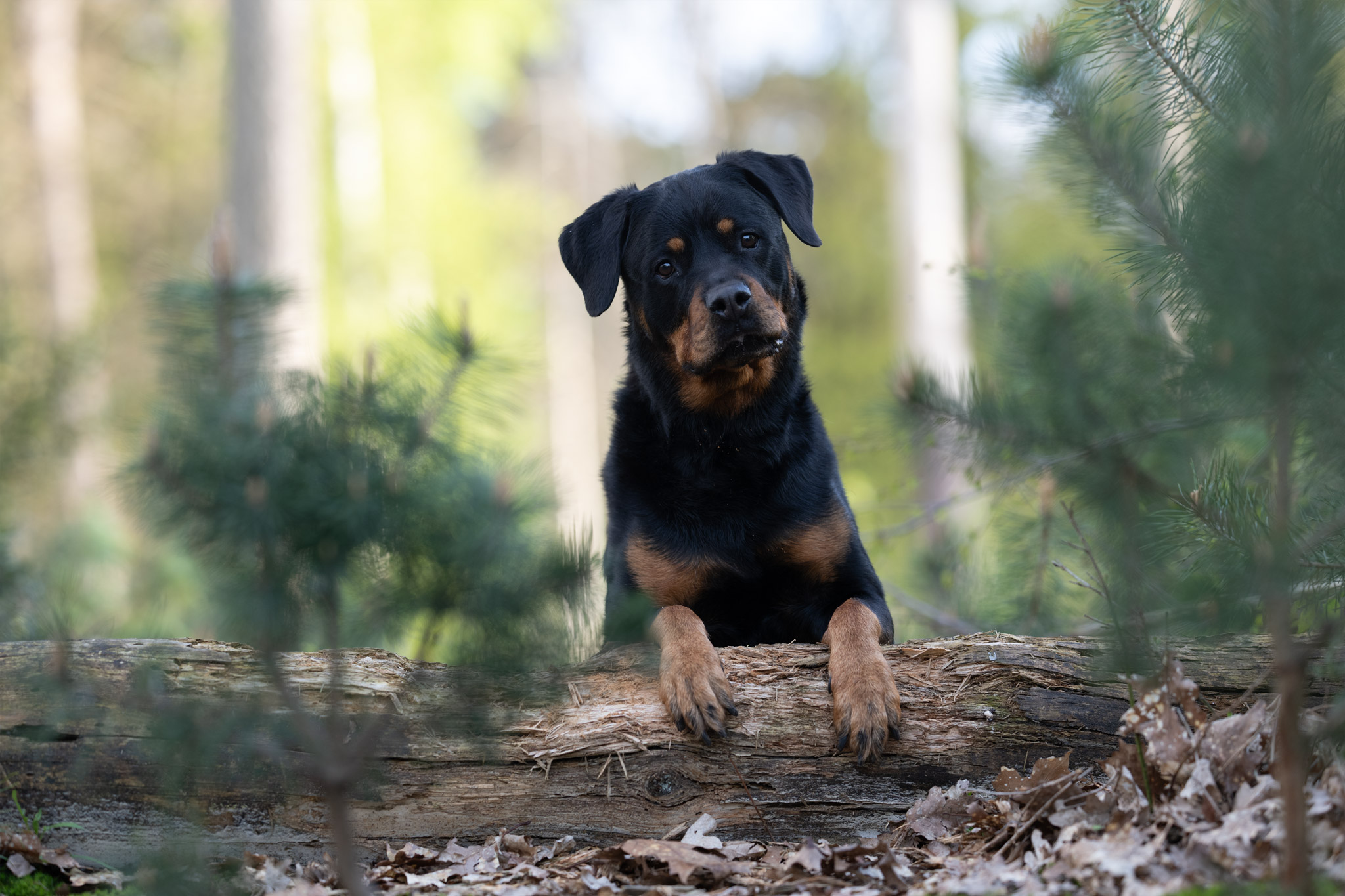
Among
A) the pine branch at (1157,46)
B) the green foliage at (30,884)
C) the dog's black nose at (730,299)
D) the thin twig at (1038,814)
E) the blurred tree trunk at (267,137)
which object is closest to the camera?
the thin twig at (1038,814)

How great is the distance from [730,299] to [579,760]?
1.59 metres

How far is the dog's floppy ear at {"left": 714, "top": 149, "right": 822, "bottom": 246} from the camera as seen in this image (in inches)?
150

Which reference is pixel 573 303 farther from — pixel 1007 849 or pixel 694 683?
pixel 1007 849

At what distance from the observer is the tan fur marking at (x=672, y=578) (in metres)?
3.40

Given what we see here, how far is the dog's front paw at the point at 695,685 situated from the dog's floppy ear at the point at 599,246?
1441 mm

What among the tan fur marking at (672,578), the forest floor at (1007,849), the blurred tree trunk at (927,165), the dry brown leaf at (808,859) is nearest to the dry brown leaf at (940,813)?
the forest floor at (1007,849)

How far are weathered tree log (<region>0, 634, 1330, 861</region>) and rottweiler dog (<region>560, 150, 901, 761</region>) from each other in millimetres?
442

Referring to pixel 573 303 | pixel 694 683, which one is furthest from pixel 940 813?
pixel 573 303

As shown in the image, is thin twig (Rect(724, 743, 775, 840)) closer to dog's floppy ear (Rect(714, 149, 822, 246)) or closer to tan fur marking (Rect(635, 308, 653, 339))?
tan fur marking (Rect(635, 308, 653, 339))

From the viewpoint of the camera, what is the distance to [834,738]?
8.90 feet

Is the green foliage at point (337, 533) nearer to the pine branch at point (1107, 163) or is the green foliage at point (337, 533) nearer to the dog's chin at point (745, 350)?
the dog's chin at point (745, 350)

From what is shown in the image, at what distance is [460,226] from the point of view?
53.6ft

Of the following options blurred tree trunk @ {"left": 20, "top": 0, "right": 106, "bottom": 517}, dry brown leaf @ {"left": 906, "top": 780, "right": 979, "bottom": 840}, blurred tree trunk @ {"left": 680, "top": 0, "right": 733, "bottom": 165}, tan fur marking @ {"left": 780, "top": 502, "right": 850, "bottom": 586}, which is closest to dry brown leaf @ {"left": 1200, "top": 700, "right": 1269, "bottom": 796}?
dry brown leaf @ {"left": 906, "top": 780, "right": 979, "bottom": 840}

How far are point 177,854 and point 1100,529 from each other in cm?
205
